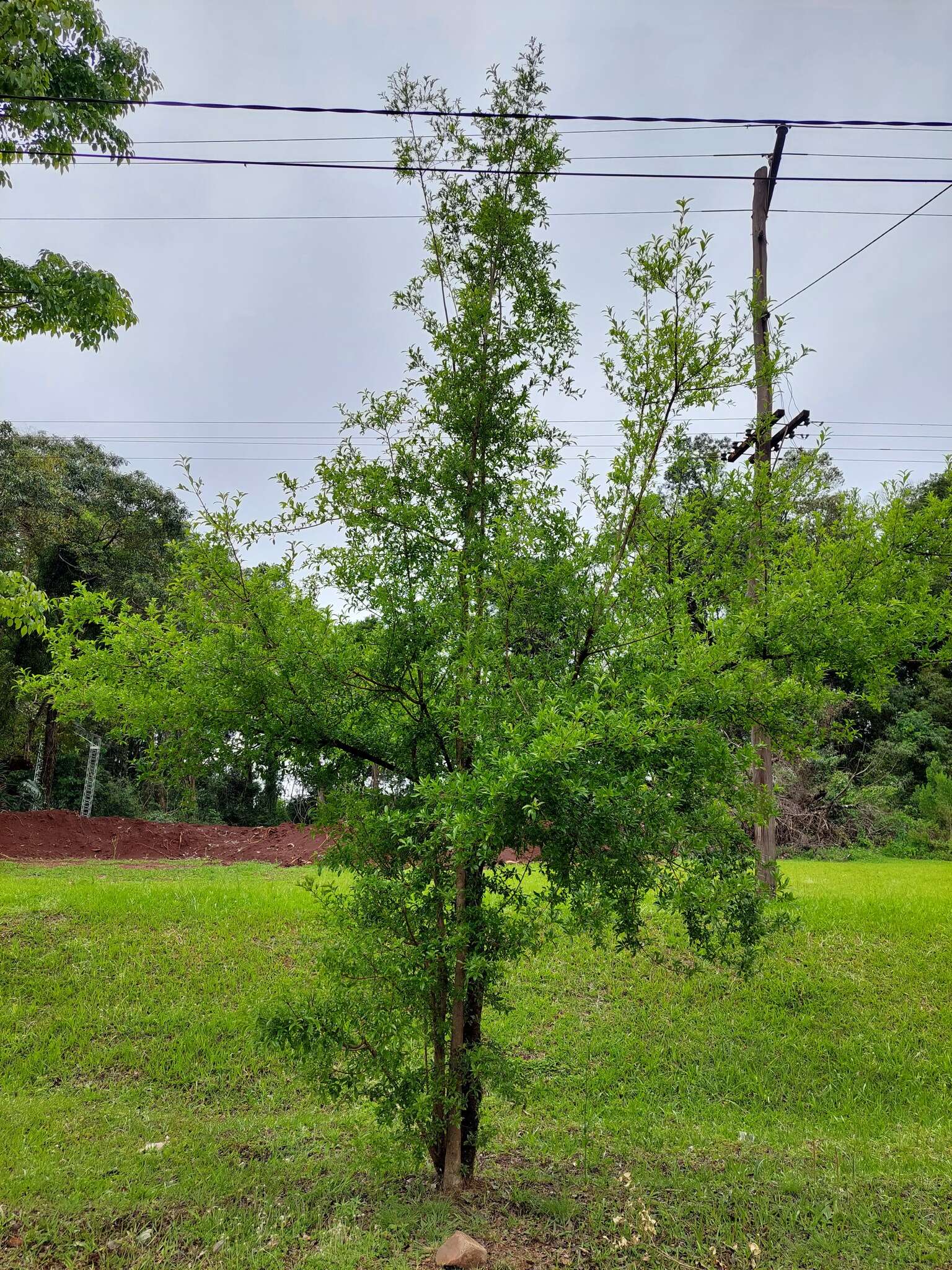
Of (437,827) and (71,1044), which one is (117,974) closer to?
(71,1044)

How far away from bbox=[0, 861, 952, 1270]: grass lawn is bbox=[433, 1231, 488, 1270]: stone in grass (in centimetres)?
12

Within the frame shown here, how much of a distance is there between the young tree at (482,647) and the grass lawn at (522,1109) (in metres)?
0.81

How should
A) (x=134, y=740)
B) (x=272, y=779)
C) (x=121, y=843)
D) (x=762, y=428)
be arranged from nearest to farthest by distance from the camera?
1. (x=272, y=779)
2. (x=762, y=428)
3. (x=134, y=740)
4. (x=121, y=843)

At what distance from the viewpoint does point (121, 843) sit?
16.3 meters

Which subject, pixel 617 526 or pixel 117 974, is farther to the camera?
pixel 117 974

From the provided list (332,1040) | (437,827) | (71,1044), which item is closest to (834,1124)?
(332,1040)

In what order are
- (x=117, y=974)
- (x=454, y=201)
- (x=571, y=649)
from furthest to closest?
1. (x=117, y=974)
2. (x=454, y=201)
3. (x=571, y=649)

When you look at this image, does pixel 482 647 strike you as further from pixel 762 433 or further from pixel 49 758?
pixel 49 758

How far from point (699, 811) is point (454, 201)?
4017 millimetres

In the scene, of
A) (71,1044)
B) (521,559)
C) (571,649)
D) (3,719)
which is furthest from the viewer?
(3,719)

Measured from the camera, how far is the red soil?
15062 mm

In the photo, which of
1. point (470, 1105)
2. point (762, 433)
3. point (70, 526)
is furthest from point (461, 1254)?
point (70, 526)

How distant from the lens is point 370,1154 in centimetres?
486

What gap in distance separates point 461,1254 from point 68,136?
9.62 meters
